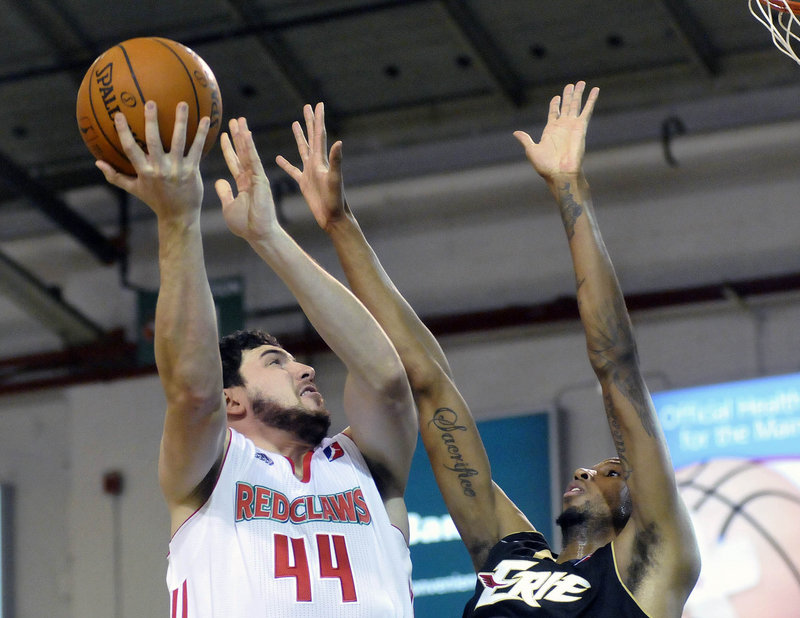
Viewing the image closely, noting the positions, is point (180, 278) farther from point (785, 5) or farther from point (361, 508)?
point (785, 5)

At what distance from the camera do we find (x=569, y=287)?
849 centimetres

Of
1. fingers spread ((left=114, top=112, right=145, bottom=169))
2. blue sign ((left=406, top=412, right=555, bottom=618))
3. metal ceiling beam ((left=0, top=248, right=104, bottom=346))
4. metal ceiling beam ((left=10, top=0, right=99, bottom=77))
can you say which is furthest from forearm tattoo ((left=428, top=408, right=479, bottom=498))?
metal ceiling beam ((left=0, top=248, right=104, bottom=346))

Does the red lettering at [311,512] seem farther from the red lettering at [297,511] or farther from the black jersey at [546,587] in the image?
the black jersey at [546,587]

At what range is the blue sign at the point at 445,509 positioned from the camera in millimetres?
7859

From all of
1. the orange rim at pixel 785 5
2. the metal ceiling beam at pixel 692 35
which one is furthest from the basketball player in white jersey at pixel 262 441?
the metal ceiling beam at pixel 692 35

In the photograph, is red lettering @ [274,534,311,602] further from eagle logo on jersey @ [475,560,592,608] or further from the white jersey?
eagle logo on jersey @ [475,560,592,608]

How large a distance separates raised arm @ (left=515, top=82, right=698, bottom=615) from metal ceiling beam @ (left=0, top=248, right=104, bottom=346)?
614 centimetres

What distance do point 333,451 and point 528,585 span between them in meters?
0.64

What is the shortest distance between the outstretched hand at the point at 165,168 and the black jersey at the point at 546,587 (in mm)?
1372

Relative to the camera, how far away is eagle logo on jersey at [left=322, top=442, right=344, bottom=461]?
3512mm

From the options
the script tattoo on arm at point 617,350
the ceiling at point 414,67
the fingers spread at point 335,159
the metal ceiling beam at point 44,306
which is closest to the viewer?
the script tattoo on arm at point 617,350

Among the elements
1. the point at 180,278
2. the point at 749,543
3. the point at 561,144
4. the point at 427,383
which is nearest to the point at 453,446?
the point at 427,383

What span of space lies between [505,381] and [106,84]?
5.56 meters

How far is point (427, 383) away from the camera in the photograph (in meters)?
3.96
